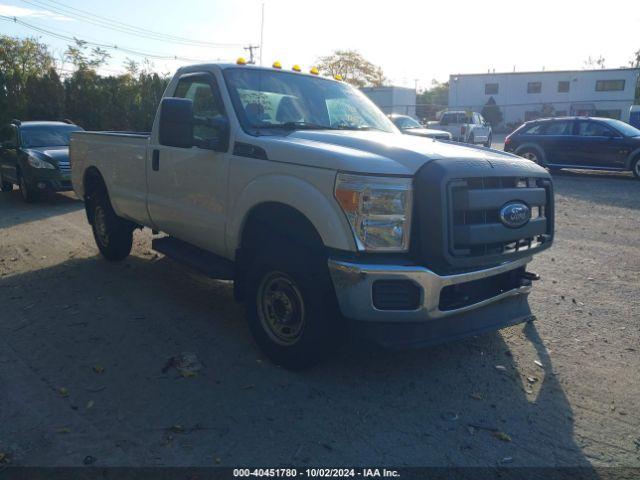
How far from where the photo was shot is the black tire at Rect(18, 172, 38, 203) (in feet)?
37.6

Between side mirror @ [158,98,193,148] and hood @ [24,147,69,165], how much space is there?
8191 mm

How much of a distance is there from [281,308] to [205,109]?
6.79 ft

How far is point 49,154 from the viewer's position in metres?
11.5

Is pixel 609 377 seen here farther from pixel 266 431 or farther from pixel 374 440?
pixel 266 431

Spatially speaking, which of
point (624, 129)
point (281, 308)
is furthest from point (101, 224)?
point (624, 129)

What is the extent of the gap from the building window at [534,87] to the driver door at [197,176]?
53406 millimetres

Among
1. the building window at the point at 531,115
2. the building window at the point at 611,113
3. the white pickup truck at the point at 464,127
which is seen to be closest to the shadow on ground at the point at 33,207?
the white pickup truck at the point at 464,127

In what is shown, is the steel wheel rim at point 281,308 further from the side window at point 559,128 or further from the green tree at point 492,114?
the green tree at point 492,114

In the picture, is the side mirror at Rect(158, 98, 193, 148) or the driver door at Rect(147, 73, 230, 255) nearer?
→ the side mirror at Rect(158, 98, 193, 148)

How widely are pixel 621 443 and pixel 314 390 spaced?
74.3 inches

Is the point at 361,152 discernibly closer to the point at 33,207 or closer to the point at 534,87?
the point at 33,207

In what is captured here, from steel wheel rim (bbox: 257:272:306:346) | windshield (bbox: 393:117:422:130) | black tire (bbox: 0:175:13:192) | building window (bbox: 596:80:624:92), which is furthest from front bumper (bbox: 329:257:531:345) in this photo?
building window (bbox: 596:80:624:92)

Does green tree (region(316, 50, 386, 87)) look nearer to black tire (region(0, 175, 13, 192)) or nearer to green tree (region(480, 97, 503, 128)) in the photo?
green tree (region(480, 97, 503, 128))

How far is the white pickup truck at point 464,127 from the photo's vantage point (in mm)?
27000
